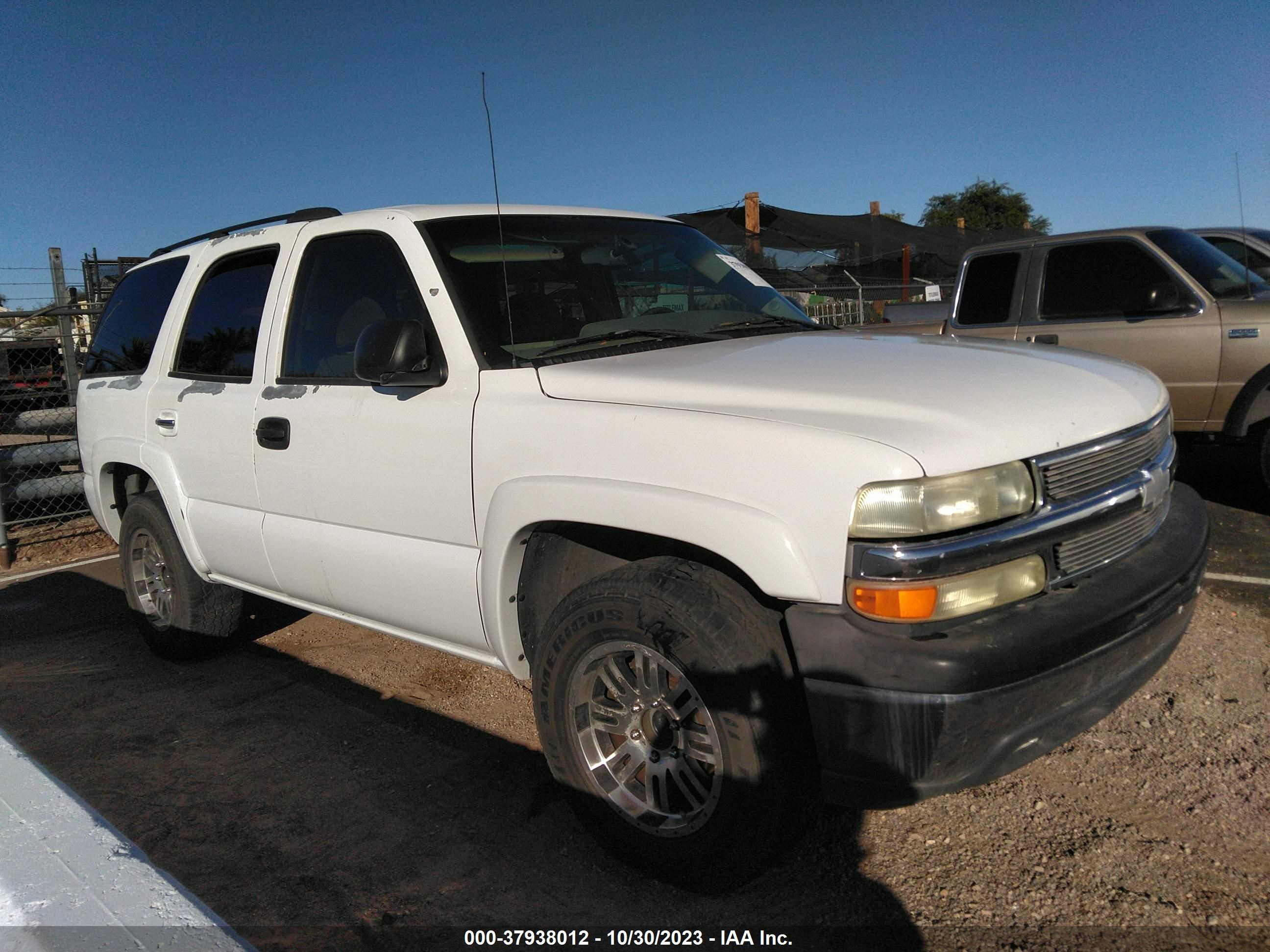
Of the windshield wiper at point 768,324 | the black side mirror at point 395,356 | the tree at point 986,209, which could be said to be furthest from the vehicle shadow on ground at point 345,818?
the tree at point 986,209

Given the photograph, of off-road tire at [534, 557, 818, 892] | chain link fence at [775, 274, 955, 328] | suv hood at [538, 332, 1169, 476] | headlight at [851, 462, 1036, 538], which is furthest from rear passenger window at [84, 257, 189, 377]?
chain link fence at [775, 274, 955, 328]

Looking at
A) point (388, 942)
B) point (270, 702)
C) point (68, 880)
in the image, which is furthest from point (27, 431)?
point (68, 880)

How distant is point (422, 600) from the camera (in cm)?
313

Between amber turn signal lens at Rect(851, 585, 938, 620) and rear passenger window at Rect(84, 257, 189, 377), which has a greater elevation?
rear passenger window at Rect(84, 257, 189, 377)

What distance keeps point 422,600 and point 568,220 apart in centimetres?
161

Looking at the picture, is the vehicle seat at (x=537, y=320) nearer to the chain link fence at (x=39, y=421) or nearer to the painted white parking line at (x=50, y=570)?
the chain link fence at (x=39, y=421)

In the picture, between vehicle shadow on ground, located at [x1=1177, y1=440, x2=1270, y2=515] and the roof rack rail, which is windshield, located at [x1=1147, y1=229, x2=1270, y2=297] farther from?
the roof rack rail

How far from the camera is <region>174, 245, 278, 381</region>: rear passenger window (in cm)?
389

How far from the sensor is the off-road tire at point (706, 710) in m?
2.24

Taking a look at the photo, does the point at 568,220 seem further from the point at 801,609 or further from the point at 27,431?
the point at 27,431

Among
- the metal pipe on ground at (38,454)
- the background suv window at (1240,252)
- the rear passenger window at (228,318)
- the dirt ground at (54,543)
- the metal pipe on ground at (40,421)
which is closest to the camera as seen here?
the rear passenger window at (228,318)

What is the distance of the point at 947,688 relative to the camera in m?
2.02

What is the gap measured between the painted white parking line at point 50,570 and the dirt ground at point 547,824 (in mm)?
2832

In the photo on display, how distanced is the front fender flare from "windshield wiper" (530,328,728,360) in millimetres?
570
